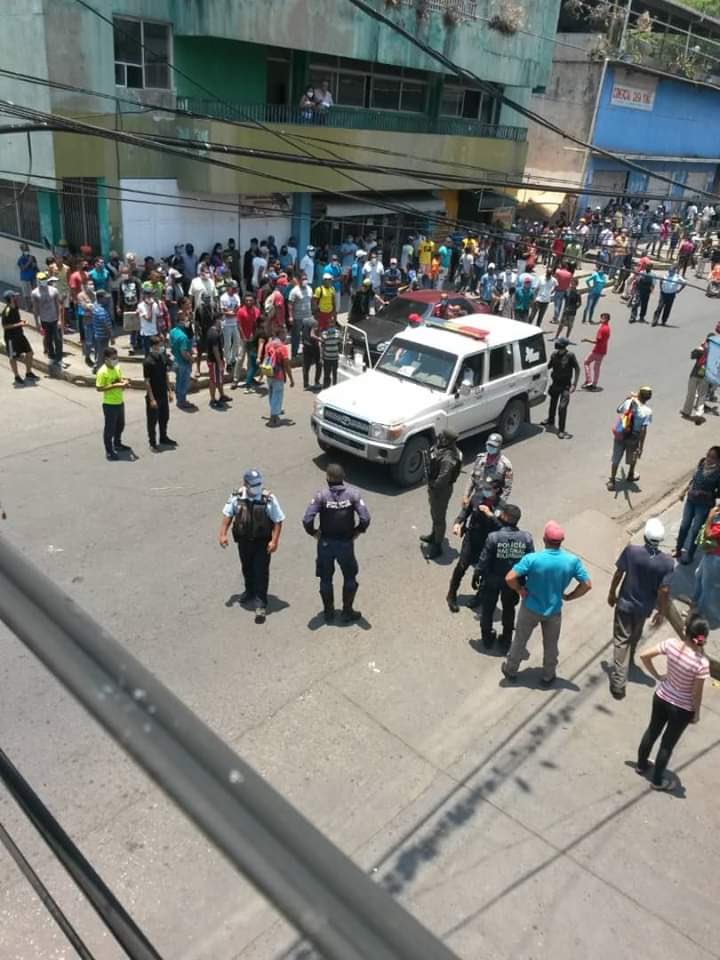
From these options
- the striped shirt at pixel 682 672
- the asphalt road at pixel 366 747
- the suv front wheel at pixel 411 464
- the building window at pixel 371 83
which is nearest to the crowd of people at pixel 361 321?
the striped shirt at pixel 682 672

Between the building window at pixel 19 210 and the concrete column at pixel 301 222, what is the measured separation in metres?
6.85

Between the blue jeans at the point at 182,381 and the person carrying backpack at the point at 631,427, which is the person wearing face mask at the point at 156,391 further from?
the person carrying backpack at the point at 631,427

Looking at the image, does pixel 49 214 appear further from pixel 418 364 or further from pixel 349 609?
pixel 349 609

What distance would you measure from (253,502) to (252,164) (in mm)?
15119

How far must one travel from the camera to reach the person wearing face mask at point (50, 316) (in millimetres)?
13875

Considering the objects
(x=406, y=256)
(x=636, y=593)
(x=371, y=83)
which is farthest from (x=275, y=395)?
(x=371, y=83)

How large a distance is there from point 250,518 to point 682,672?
3817 millimetres

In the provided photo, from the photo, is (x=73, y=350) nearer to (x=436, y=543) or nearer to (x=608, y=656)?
(x=436, y=543)

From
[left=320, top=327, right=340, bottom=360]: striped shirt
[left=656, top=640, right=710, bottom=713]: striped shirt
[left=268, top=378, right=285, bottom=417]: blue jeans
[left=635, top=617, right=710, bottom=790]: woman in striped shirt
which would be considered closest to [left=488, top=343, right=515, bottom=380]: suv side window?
[left=268, top=378, right=285, bottom=417]: blue jeans

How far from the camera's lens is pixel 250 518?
7176 millimetres

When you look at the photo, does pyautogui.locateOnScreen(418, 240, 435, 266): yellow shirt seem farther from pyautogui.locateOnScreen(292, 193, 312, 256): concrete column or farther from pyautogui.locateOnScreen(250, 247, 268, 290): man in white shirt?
pyautogui.locateOnScreen(250, 247, 268, 290): man in white shirt

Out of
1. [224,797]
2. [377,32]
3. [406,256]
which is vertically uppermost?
[377,32]

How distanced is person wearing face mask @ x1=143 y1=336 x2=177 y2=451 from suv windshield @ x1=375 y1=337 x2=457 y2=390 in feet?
10.3

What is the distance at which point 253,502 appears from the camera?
716cm
